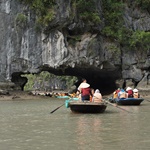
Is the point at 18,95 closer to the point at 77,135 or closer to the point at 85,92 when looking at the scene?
the point at 85,92

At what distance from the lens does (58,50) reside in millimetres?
24641

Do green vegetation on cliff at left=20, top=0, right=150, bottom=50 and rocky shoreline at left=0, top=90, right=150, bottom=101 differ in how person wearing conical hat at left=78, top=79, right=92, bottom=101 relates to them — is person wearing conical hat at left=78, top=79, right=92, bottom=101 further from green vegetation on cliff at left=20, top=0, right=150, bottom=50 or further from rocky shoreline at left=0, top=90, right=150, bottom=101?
green vegetation on cliff at left=20, top=0, right=150, bottom=50

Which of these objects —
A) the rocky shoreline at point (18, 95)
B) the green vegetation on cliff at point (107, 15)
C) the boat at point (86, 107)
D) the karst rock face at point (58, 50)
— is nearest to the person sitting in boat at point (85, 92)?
the boat at point (86, 107)

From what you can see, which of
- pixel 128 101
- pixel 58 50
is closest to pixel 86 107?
pixel 128 101

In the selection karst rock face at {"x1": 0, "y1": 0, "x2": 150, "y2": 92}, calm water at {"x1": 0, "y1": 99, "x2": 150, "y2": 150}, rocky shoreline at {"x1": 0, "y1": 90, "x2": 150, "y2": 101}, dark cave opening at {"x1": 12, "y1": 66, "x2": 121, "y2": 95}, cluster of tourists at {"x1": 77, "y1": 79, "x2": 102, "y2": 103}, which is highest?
karst rock face at {"x1": 0, "y1": 0, "x2": 150, "y2": 92}

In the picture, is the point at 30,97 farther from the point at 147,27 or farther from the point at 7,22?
the point at 147,27

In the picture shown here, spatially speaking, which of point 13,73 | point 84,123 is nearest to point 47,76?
point 13,73

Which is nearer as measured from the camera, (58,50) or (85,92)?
(85,92)

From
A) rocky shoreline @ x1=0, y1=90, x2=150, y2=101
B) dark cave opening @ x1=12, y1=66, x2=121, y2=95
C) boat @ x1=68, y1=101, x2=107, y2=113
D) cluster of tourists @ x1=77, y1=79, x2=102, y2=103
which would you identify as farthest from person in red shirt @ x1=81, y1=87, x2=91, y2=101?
dark cave opening @ x1=12, y1=66, x2=121, y2=95

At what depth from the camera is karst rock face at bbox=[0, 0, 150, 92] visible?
973 inches

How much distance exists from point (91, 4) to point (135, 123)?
54.7 feet

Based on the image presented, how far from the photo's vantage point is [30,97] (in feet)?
79.3

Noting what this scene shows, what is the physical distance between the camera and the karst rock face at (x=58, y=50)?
24703 mm

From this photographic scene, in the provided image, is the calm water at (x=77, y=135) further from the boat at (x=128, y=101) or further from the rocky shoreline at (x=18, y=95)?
the rocky shoreline at (x=18, y=95)
